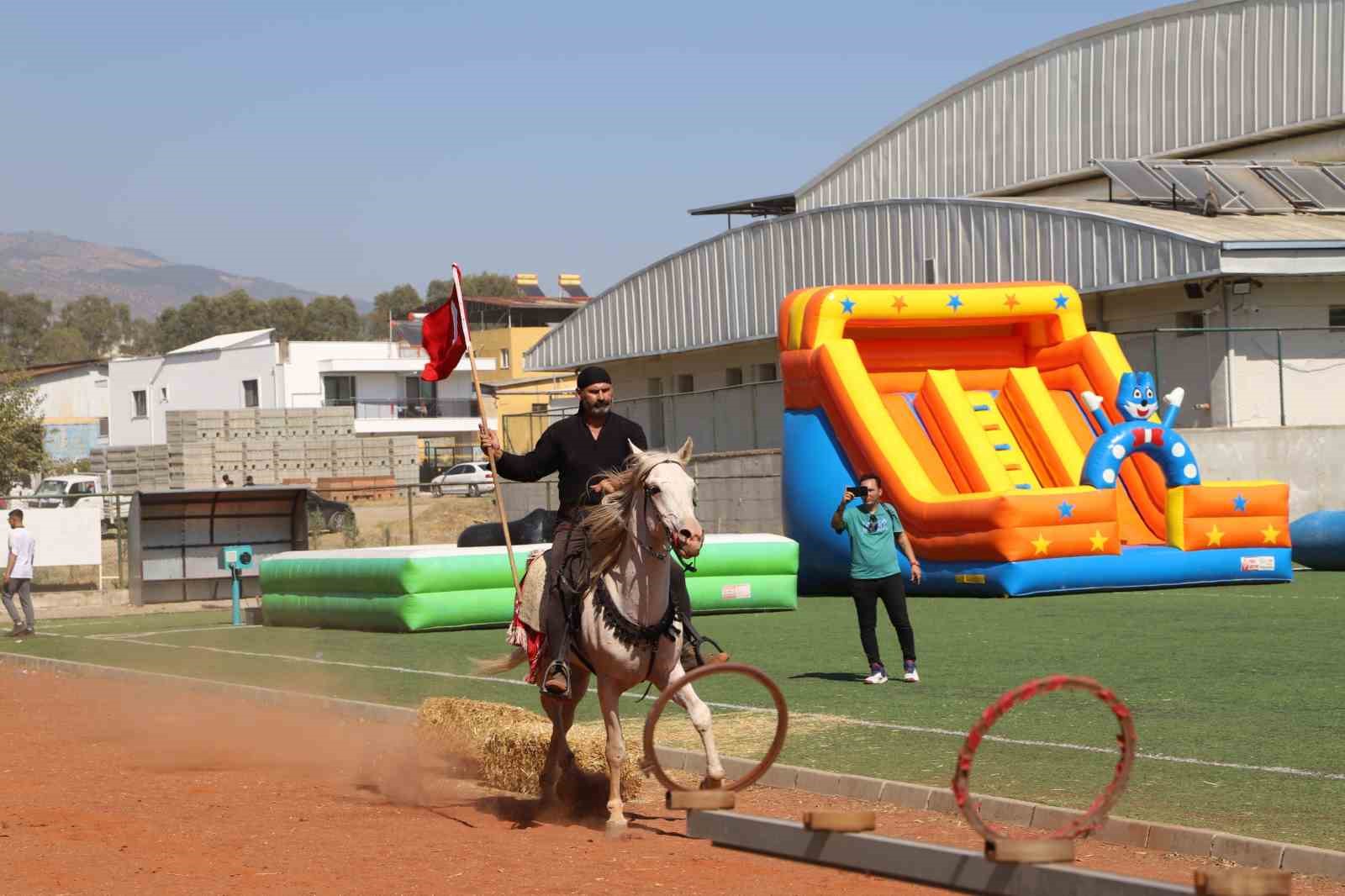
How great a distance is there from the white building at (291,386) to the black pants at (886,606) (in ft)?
213

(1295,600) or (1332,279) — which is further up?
(1332,279)

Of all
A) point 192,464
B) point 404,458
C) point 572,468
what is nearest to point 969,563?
point 572,468

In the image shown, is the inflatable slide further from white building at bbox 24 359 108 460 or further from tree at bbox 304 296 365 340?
tree at bbox 304 296 365 340

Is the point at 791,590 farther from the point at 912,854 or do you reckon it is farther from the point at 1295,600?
the point at 912,854

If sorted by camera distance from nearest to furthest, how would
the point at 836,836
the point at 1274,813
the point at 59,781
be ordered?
the point at 836,836
the point at 1274,813
the point at 59,781

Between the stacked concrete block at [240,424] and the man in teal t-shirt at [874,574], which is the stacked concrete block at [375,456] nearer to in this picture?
the stacked concrete block at [240,424]

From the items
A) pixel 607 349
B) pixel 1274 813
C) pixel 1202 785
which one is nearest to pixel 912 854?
pixel 1274 813

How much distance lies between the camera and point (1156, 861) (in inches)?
313

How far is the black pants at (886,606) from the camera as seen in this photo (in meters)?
14.7

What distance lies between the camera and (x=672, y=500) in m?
8.74

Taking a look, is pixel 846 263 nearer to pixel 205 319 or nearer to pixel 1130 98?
pixel 1130 98

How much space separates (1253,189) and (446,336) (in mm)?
27364

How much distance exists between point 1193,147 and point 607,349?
55.9ft

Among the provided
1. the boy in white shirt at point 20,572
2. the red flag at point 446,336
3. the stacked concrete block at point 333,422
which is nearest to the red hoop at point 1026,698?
the red flag at point 446,336
